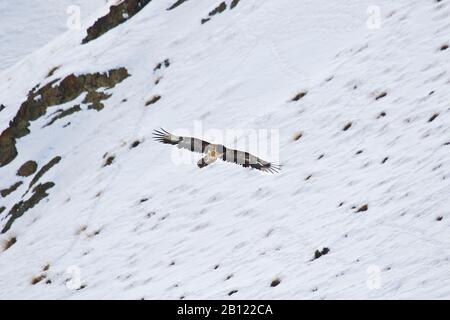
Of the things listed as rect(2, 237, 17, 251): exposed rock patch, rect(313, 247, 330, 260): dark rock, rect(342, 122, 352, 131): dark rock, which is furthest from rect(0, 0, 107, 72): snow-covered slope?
rect(313, 247, 330, 260): dark rock

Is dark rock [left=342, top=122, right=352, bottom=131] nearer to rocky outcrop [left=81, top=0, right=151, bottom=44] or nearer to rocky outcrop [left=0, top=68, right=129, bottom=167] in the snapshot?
rocky outcrop [left=0, top=68, right=129, bottom=167]

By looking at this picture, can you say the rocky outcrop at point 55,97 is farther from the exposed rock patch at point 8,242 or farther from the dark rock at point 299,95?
the dark rock at point 299,95

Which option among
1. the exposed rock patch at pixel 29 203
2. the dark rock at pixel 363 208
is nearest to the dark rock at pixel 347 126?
the dark rock at pixel 363 208

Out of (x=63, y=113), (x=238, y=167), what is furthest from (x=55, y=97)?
(x=238, y=167)

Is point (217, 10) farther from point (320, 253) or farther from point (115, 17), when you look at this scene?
point (320, 253)

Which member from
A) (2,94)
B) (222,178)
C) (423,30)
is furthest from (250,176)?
(2,94)

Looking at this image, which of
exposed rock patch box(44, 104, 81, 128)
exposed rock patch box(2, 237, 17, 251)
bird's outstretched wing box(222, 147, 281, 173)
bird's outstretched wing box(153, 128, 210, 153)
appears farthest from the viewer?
exposed rock patch box(44, 104, 81, 128)

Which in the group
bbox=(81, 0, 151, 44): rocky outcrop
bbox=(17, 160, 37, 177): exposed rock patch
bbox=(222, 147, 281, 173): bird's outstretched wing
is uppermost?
bbox=(81, 0, 151, 44): rocky outcrop

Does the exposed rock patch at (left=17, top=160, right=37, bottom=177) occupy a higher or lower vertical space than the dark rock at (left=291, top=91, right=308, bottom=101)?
lower
